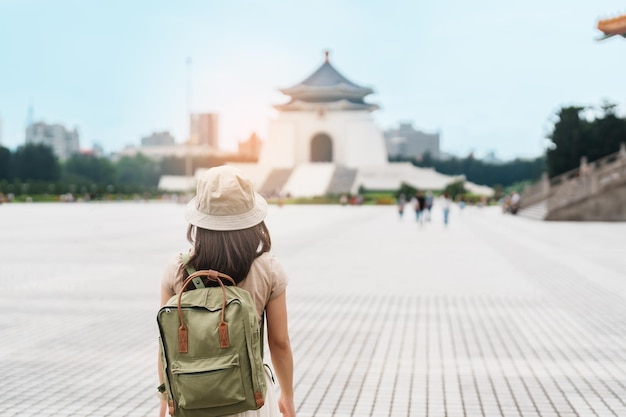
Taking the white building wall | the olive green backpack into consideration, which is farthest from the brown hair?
the white building wall

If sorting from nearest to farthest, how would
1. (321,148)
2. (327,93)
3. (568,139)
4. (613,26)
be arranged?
(613,26) < (568,139) < (327,93) < (321,148)

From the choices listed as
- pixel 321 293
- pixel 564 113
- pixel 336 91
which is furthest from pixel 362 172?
pixel 321 293

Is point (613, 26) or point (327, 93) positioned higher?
point (327, 93)

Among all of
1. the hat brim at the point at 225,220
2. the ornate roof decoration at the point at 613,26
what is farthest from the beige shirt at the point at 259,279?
the ornate roof decoration at the point at 613,26

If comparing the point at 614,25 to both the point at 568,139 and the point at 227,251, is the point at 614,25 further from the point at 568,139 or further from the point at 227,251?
the point at 568,139

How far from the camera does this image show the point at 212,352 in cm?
244

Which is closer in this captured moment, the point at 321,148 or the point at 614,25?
the point at 614,25

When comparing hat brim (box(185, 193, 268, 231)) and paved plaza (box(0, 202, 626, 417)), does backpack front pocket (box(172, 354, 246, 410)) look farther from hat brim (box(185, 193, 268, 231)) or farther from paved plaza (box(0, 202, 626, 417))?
paved plaza (box(0, 202, 626, 417))

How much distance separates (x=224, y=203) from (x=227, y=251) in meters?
0.15

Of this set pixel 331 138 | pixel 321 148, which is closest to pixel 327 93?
pixel 331 138

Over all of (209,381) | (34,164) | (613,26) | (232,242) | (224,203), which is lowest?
(209,381)

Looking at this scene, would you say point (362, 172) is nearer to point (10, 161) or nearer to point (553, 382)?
point (10, 161)

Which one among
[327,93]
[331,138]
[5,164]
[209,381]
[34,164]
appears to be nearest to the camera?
[209,381]

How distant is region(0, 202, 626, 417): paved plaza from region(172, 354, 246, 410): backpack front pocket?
9.37ft
